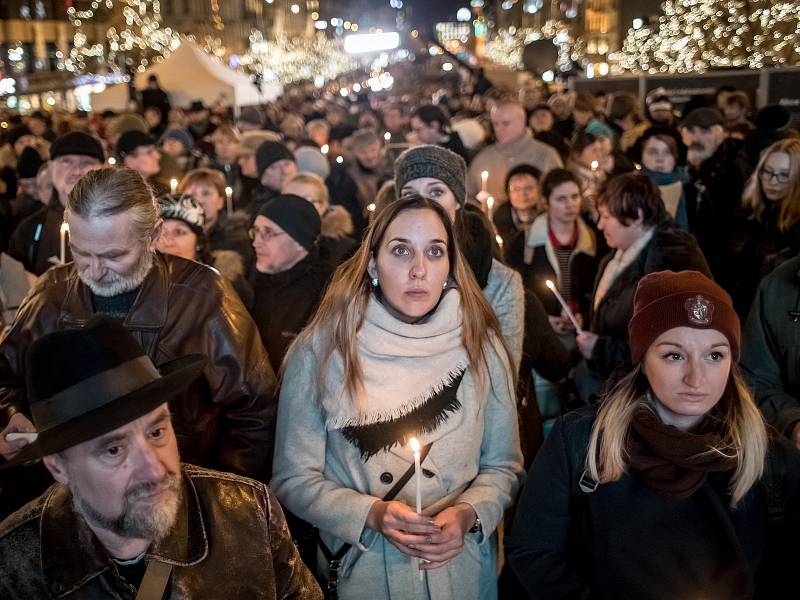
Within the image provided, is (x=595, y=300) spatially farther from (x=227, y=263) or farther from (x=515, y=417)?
(x=227, y=263)

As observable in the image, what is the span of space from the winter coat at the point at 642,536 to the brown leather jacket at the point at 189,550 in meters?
0.81

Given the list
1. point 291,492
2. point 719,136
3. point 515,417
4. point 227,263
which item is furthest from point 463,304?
point 719,136

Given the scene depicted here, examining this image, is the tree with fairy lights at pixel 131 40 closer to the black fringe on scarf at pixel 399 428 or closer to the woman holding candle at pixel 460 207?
the woman holding candle at pixel 460 207

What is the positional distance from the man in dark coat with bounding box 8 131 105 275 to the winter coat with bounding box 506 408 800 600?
12.1 ft

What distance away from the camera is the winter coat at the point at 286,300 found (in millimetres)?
4520

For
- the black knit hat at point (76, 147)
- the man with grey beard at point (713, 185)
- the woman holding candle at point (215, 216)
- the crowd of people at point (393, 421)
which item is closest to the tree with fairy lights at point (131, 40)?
the man with grey beard at point (713, 185)

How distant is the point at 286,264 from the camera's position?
491 cm

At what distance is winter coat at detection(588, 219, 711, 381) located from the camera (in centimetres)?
→ 436

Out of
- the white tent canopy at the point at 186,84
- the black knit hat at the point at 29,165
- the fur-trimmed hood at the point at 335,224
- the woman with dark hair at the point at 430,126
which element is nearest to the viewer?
the fur-trimmed hood at the point at 335,224

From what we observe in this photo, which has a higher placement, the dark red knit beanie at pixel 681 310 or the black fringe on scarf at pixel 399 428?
the dark red knit beanie at pixel 681 310

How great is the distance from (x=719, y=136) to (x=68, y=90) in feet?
100

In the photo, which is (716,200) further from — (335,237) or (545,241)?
(335,237)

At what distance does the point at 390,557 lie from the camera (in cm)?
305

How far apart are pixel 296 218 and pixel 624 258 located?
6.24 feet
